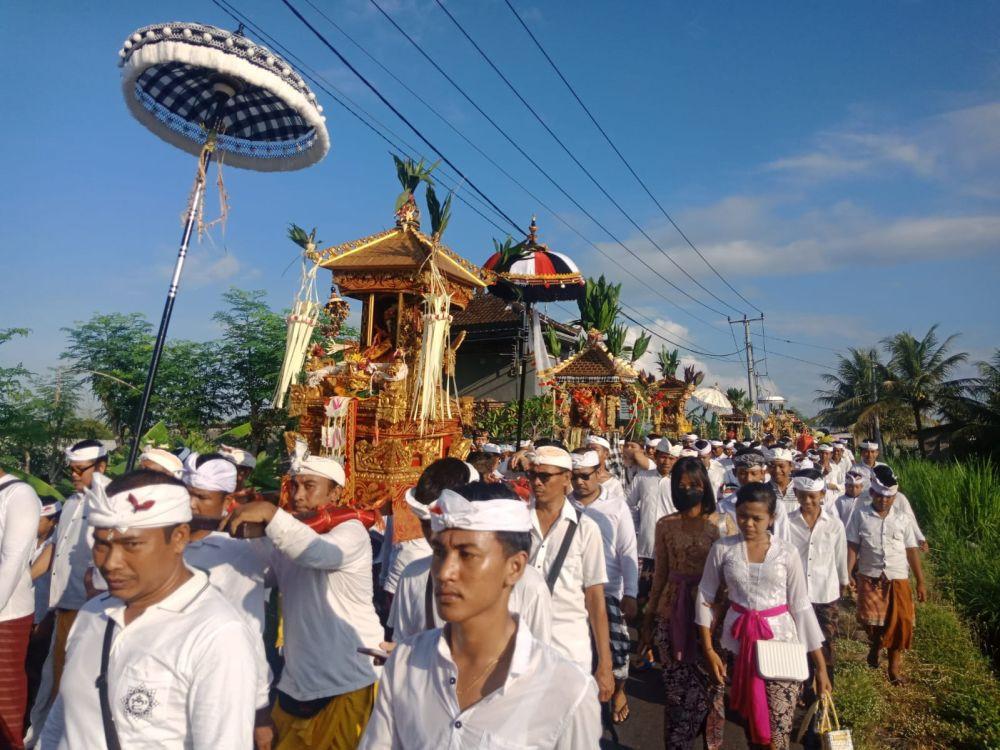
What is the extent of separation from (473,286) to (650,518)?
15.1ft

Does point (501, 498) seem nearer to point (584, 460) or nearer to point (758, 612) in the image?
point (758, 612)

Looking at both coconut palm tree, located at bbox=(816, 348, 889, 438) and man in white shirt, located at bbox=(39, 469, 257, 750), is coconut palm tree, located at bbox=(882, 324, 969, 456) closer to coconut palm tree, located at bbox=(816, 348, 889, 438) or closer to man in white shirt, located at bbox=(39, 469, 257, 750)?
coconut palm tree, located at bbox=(816, 348, 889, 438)

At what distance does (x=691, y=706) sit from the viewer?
4375mm

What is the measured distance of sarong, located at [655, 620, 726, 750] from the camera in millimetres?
4316

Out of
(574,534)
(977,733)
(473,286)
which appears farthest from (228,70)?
(977,733)

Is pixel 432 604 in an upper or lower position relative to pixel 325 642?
upper

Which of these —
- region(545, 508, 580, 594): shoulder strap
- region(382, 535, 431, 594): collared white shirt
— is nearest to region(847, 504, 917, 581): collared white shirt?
region(545, 508, 580, 594): shoulder strap

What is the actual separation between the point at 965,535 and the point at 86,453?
546 inches

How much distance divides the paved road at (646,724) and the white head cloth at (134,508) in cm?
374

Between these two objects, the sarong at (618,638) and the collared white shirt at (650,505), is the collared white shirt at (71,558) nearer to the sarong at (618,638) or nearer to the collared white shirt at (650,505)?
the sarong at (618,638)

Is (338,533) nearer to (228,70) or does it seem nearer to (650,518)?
(228,70)

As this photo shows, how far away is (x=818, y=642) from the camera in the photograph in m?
4.07

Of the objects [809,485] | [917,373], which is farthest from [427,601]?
[917,373]

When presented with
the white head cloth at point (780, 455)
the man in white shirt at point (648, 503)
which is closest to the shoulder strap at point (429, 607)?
the man in white shirt at point (648, 503)
